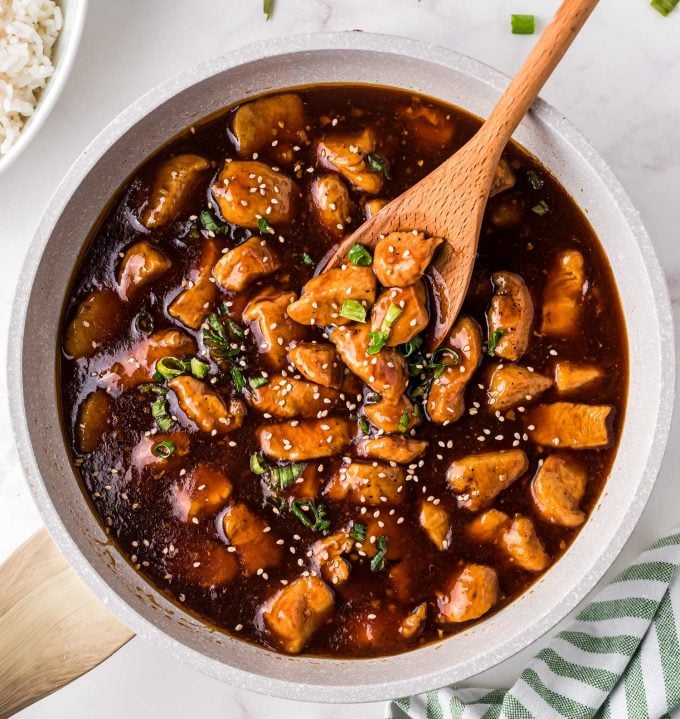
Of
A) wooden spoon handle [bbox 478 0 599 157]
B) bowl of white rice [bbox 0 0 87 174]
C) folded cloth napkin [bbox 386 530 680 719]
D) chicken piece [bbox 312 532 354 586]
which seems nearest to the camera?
wooden spoon handle [bbox 478 0 599 157]

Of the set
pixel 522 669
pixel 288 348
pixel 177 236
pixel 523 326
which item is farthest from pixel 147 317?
pixel 522 669

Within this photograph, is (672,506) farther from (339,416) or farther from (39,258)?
(39,258)

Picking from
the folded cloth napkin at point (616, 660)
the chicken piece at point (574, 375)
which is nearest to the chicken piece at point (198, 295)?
the chicken piece at point (574, 375)

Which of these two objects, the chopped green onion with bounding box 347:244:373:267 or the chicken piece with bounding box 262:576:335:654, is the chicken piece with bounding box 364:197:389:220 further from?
the chicken piece with bounding box 262:576:335:654

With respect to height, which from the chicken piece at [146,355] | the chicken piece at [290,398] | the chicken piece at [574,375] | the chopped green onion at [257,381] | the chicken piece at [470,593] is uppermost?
the chicken piece at [146,355]

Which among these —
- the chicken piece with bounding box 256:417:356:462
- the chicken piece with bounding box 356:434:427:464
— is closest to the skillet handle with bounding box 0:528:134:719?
the chicken piece with bounding box 256:417:356:462

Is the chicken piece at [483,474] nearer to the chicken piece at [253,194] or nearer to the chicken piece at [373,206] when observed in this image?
the chicken piece at [373,206]

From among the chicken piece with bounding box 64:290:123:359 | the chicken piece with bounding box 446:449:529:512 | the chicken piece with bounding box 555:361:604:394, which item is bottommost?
the chicken piece with bounding box 446:449:529:512
